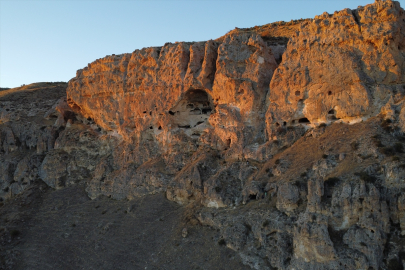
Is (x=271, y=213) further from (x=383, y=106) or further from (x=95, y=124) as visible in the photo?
(x=95, y=124)

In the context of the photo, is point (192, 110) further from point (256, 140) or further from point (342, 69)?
point (342, 69)

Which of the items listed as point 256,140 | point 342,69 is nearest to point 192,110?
point 256,140

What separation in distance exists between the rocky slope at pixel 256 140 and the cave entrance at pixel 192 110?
0.16 metres

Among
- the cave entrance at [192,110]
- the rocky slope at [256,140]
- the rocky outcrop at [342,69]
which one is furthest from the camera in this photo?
the cave entrance at [192,110]

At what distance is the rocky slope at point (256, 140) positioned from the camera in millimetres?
24141

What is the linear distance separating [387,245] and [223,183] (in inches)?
548

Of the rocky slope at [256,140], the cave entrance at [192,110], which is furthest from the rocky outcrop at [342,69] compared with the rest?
the cave entrance at [192,110]

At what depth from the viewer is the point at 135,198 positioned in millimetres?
37844

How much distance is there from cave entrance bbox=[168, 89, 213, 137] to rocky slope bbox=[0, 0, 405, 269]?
158 mm

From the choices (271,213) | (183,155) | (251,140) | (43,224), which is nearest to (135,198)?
(183,155)

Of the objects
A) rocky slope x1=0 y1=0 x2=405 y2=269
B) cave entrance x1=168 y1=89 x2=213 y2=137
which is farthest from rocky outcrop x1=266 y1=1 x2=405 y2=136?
cave entrance x1=168 y1=89 x2=213 y2=137

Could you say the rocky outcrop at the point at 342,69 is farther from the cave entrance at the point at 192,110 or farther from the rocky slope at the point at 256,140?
the cave entrance at the point at 192,110

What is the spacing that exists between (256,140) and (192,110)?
983 cm

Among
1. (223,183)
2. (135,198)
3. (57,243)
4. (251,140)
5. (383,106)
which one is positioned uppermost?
(383,106)
